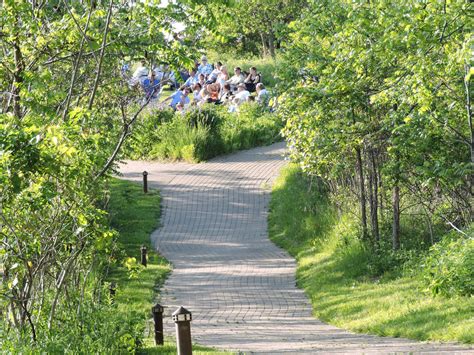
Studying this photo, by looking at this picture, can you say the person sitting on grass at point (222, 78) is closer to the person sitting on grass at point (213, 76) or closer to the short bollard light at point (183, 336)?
the person sitting on grass at point (213, 76)

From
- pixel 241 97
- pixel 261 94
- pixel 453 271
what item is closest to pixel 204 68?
pixel 241 97

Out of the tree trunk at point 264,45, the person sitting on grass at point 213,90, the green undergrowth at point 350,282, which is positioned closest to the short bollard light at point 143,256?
the green undergrowth at point 350,282

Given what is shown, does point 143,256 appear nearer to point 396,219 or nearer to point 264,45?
point 396,219

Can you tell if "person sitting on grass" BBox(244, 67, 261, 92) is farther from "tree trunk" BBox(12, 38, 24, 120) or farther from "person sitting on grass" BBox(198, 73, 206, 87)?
"tree trunk" BBox(12, 38, 24, 120)

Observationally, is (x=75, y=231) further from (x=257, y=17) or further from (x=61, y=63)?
(x=257, y=17)

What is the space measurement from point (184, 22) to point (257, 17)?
3634 centimetres

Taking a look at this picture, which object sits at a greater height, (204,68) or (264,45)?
(264,45)

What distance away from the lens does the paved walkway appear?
480 inches

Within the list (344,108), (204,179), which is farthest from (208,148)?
(344,108)

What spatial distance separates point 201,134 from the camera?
3034cm

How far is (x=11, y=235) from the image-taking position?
8.93 metres

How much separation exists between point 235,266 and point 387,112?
5.08 m

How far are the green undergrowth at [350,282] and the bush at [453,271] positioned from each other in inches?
2.4

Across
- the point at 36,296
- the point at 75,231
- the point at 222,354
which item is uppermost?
the point at 75,231
